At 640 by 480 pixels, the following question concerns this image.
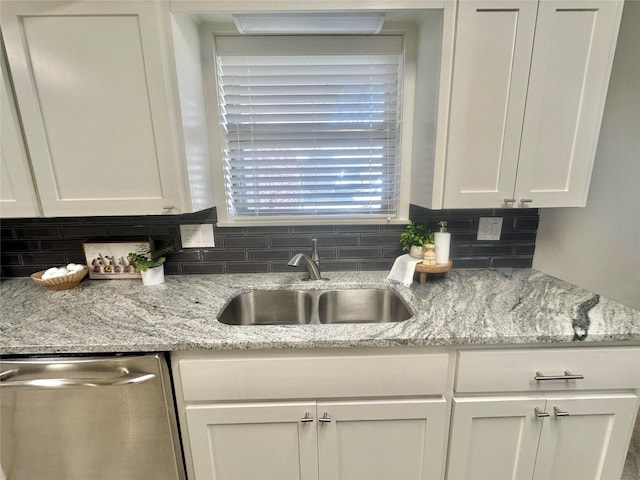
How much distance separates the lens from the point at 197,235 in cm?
153

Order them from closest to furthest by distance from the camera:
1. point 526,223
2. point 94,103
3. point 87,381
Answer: point 87,381
point 94,103
point 526,223

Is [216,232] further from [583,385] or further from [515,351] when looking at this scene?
[583,385]

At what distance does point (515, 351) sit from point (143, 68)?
1695 mm

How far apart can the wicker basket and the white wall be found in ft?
7.95

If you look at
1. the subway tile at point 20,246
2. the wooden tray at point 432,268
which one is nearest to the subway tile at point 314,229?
the wooden tray at point 432,268

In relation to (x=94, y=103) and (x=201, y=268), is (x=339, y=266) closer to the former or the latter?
(x=201, y=268)

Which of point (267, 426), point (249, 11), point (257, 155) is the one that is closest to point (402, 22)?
point (249, 11)

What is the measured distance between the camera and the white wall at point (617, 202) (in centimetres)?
114

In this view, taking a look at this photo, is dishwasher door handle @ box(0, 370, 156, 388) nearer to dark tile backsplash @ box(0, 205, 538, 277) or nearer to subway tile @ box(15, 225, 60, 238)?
dark tile backsplash @ box(0, 205, 538, 277)

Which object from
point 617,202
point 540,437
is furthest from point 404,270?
point 617,202

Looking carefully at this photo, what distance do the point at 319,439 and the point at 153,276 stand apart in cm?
108

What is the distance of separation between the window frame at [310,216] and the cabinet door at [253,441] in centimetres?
87

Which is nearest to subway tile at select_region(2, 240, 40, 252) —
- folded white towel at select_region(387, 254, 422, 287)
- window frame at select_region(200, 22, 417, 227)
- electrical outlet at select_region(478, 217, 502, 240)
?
window frame at select_region(200, 22, 417, 227)

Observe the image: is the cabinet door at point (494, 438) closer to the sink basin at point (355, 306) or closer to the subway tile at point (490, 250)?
the sink basin at point (355, 306)
